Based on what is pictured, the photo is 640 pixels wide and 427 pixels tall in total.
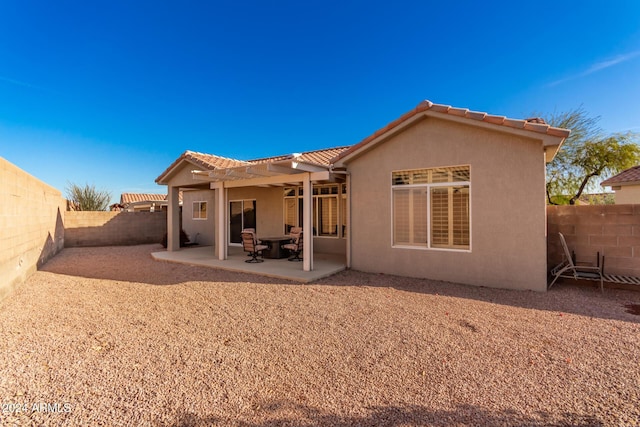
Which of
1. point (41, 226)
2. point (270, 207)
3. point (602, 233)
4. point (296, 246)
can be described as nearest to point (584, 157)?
point (602, 233)

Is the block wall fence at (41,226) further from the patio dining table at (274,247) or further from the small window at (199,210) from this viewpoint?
the patio dining table at (274,247)

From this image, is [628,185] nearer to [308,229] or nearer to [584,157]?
[584,157]

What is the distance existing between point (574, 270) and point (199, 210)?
61.0ft

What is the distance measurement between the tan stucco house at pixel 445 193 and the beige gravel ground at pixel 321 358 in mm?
1159

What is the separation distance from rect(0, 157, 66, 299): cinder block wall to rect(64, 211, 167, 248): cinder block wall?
4.93 metres

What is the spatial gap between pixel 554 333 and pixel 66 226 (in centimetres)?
2214

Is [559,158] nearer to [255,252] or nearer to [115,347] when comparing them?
[255,252]

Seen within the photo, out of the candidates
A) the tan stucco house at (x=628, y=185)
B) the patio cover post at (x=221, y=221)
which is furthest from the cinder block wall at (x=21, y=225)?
the tan stucco house at (x=628, y=185)

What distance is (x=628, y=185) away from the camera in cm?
1437

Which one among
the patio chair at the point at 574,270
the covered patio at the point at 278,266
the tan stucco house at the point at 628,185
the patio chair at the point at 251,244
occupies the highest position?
the tan stucco house at the point at 628,185

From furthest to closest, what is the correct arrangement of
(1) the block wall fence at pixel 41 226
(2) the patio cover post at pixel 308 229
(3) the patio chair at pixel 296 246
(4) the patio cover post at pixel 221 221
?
(4) the patio cover post at pixel 221 221, (3) the patio chair at pixel 296 246, (2) the patio cover post at pixel 308 229, (1) the block wall fence at pixel 41 226

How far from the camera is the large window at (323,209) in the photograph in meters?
13.3

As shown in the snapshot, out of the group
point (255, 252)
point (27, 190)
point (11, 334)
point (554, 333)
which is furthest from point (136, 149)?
point (554, 333)

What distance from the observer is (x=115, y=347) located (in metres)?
4.25
